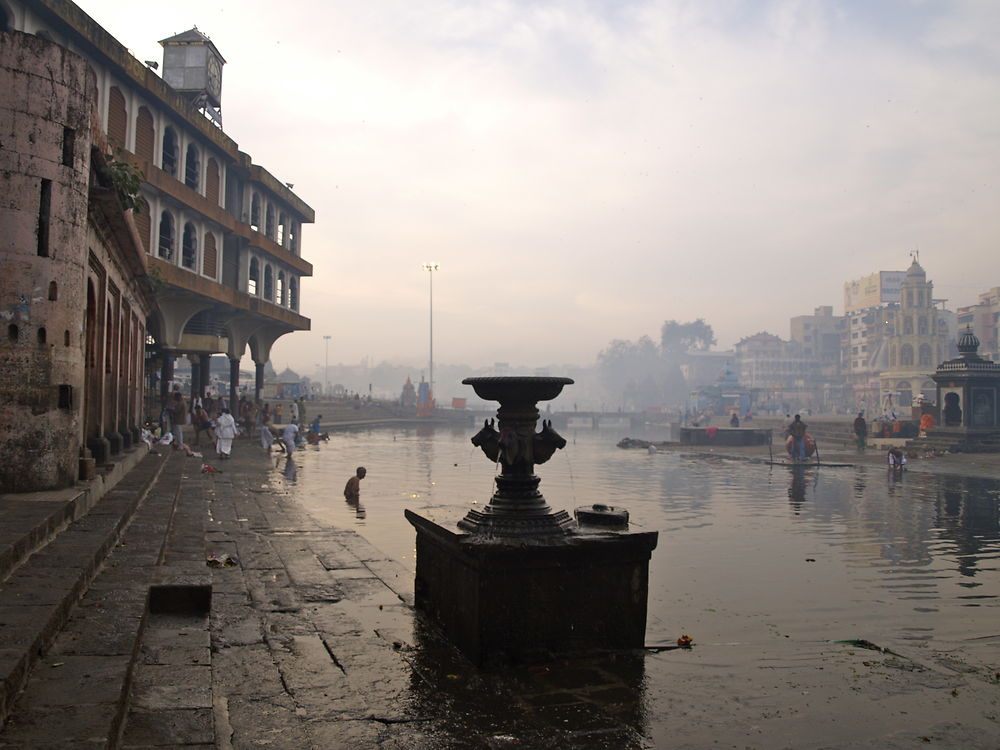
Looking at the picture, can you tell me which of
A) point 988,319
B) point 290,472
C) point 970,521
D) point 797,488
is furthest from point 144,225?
point 988,319

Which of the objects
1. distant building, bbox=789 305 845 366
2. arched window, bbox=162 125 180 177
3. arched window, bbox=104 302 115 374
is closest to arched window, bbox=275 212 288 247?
arched window, bbox=162 125 180 177

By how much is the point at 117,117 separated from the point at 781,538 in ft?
62.6

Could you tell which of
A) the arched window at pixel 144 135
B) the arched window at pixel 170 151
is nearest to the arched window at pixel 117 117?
the arched window at pixel 144 135

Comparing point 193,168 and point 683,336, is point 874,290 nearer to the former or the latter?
point 683,336

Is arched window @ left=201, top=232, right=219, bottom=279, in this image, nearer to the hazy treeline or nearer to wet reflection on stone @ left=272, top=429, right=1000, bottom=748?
wet reflection on stone @ left=272, top=429, right=1000, bottom=748

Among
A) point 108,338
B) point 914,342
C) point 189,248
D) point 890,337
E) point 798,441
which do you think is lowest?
point 798,441

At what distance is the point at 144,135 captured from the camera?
869 inches

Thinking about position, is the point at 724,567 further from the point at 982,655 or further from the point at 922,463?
the point at 922,463

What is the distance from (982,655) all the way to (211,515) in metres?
8.47

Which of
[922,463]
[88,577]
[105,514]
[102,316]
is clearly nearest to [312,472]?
[102,316]

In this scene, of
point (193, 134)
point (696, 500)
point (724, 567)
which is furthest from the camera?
point (193, 134)

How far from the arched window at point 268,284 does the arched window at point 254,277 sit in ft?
2.62

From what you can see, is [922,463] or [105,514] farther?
[922,463]

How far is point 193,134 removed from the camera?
25.1 m
